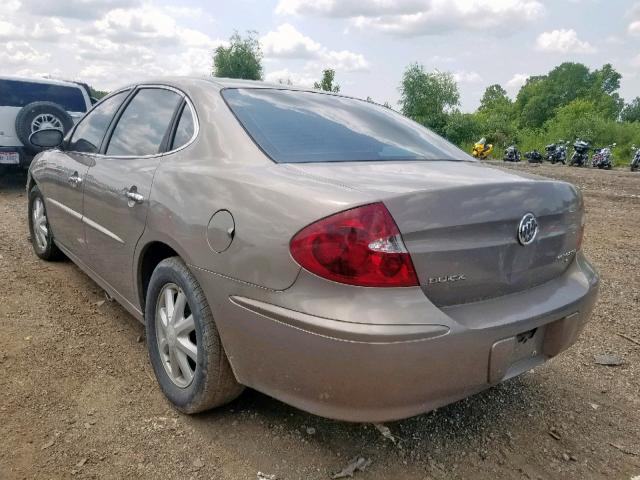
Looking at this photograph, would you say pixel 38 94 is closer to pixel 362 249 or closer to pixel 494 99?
pixel 362 249

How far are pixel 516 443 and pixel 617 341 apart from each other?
60.2 inches

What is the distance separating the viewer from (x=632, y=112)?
6894 centimetres

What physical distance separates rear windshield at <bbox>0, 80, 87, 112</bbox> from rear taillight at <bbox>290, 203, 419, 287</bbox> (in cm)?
825

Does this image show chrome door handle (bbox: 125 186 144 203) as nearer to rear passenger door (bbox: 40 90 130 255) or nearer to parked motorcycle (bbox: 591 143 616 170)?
rear passenger door (bbox: 40 90 130 255)

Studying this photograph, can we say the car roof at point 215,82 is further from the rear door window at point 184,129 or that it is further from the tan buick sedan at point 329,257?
the rear door window at point 184,129

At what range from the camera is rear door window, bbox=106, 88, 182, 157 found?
2.74m

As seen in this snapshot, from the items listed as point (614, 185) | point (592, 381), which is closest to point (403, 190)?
point (592, 381)

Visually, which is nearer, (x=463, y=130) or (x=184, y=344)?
(x=184, y=344)

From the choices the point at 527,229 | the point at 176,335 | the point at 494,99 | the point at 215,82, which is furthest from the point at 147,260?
the point at 494,99

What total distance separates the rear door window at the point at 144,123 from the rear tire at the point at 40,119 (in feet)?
16.1

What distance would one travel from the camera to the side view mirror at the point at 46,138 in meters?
4.04

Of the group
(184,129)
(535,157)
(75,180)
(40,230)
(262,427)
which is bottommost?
(535,157)

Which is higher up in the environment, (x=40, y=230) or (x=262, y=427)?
Result: (x=40, y=230)

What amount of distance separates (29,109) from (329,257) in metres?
7.34
